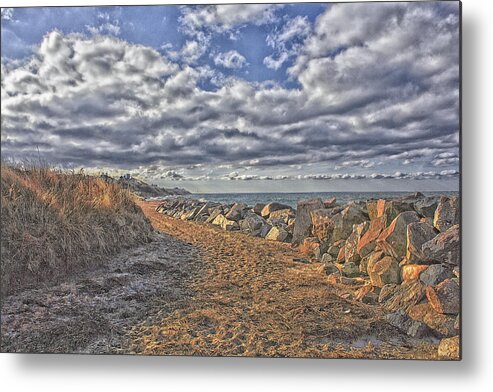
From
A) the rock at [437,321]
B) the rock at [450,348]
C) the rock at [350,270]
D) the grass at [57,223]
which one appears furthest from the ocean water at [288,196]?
the rock at [450,348]

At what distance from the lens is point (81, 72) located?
9.66ft

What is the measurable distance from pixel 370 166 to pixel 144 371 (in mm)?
1707

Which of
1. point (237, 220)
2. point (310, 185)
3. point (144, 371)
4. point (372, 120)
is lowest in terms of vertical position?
point (144, 371)

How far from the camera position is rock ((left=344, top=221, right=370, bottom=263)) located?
2871mm

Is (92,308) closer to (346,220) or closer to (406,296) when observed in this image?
(346,220)

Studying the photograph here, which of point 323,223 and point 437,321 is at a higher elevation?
point 323,223

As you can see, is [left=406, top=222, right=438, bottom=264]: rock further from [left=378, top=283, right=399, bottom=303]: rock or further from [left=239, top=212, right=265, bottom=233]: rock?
[left=239, top=212, right=265, bottom=233]: rock

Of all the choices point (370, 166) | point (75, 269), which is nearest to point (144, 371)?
point (75, 269)

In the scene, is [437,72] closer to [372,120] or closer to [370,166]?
[372,120]

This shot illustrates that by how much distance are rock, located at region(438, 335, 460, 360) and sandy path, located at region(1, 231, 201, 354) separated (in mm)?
1384

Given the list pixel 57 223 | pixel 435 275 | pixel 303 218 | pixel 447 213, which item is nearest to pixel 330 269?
pixel 303 218

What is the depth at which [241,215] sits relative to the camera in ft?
9.78

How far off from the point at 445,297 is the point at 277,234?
95 cm

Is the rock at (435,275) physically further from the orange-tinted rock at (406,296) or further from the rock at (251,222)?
the rock at (251,222)
